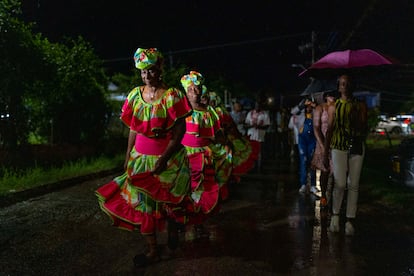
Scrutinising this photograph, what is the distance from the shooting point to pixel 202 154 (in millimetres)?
5438

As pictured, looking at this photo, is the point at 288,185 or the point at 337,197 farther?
the point at 288,185

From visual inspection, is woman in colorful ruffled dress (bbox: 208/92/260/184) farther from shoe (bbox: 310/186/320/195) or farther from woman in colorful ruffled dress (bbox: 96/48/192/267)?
woman in colorful ruffled dress (bbox: 96/48/192/267)

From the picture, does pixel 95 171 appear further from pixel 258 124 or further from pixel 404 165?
pixel 404 165

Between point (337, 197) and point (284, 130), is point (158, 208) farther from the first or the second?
point (284, 130)

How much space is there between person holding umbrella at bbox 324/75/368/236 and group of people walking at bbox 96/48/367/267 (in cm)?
1

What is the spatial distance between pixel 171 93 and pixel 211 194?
5.27 feet

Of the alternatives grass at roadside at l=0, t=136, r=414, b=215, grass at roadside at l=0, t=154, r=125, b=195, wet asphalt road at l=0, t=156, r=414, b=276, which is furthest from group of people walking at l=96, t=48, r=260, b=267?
grass at roadside at l=0, t=154, r=125, b=195

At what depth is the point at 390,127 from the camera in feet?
124

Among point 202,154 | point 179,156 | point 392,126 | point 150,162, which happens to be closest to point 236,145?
point 202,154

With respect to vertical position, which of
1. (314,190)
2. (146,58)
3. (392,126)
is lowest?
(392,126)

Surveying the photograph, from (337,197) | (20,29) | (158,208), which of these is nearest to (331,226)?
(337,197)

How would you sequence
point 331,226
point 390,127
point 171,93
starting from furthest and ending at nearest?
point 390,127 → point 331,226 → point 171,93

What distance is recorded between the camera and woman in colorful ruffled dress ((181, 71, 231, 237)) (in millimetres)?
5156

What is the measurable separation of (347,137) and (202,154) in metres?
1.78
